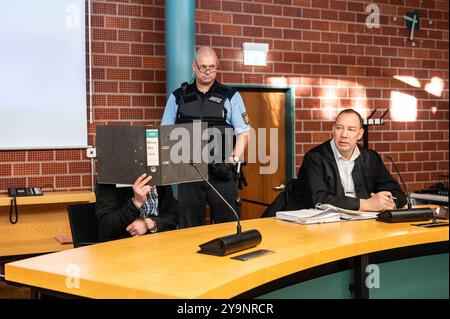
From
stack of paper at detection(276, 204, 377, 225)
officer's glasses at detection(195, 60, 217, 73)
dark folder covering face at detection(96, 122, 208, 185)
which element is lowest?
stack of paper at detection(276, 204, 377, 225)

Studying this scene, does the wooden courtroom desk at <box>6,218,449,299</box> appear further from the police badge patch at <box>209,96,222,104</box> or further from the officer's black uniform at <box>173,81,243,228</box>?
the police badge patch at <box>209,96,222,104</box>

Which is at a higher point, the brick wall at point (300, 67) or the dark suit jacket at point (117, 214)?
the brick wall at point (300, 67)

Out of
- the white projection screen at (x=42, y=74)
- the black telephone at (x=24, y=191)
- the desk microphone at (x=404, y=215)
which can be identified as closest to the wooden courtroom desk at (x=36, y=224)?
the black telephone at (x=24, y=191)

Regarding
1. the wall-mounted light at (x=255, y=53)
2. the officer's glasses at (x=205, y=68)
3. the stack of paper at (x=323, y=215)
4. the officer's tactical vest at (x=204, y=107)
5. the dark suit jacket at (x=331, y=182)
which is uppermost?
the wall-mounted light at (x=255, y=53)

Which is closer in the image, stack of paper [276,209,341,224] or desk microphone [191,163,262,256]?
desk microphone [191,163,262,256]

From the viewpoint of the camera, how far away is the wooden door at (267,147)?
5.00 meters

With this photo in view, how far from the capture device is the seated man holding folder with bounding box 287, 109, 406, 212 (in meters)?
3.15

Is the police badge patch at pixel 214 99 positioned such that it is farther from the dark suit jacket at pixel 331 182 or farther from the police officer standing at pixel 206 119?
the dark suit jacket at pixel 331 182

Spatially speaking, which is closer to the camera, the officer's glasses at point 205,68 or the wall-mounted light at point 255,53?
the officer's glasses at point 205,68

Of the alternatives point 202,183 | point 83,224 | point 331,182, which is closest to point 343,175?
point 331,182

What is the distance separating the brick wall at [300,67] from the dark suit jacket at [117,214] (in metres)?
1.75

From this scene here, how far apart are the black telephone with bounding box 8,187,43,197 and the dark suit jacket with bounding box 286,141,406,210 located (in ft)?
6.10

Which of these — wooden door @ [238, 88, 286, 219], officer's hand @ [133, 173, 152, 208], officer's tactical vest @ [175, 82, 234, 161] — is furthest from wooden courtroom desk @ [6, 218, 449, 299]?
wooden door @ [238, 88, 286, 219]
